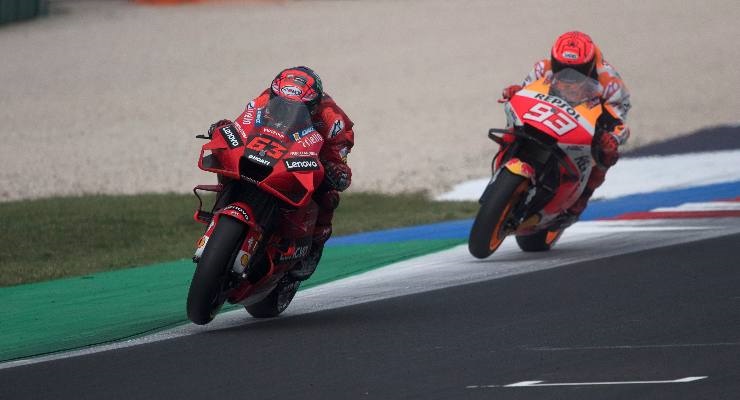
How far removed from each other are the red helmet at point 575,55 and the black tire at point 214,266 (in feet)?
14.7

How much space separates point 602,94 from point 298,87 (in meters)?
3.82

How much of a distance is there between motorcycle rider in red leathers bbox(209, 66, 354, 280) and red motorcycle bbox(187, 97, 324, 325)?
69mm

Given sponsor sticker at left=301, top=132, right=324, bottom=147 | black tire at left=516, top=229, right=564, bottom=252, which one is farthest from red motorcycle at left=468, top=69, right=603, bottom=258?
sponsor sticker at left=301, top=132, right=324, bottom=147

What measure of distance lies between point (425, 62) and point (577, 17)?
5.63 metres

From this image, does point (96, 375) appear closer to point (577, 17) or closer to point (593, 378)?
point (593, 378)

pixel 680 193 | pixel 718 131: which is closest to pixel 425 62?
pixel 718 131

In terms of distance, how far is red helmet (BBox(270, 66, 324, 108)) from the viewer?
7.70 m

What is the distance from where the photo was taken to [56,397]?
5852 mm

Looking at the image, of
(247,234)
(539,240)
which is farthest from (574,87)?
(247,234)

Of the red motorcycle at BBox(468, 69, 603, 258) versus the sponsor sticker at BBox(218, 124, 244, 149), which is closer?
the sponsor sticker at BBox(218, 124, 244, 149)

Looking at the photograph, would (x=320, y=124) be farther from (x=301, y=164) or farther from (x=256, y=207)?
(x=256, y=207)

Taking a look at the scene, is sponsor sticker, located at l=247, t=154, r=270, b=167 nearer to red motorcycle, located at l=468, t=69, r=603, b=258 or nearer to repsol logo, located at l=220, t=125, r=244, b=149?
repsol logo, located at l=220, t=125, r=244, b=149

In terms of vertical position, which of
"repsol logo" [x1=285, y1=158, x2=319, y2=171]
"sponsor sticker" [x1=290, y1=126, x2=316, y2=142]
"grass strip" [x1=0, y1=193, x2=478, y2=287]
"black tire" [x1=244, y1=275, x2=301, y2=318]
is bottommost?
"grass strip" [x1=0, y1=193, x2=478, y2=287]

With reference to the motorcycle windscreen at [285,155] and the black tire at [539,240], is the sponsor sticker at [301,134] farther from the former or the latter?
the black tire at [539,240]
